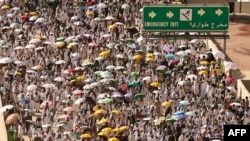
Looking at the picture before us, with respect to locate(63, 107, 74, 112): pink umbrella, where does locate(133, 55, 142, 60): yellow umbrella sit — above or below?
above

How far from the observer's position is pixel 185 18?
3403 cm

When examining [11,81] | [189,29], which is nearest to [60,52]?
[11,81]

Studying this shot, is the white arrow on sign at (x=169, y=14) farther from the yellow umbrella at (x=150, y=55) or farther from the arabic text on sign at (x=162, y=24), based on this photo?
the yellow umbrella at (x=150, y=55)

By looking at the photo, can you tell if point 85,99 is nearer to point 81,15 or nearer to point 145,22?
point 145,22

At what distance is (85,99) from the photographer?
31.5 m

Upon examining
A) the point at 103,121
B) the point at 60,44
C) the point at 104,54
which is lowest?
the point at 103,121

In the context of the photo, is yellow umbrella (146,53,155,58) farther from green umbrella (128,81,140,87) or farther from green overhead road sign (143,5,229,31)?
green umbrella (128,81,140,87)

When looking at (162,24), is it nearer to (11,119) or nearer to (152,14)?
(152,14)

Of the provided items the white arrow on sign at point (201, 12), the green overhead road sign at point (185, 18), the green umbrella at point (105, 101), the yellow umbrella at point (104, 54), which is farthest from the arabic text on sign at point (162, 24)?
the green umbrella at point (105, 101)

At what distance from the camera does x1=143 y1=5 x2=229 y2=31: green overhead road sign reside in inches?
1325

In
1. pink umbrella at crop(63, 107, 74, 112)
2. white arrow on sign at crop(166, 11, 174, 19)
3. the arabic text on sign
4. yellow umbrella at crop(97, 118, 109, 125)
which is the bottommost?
yellow umbrella at crop(97, 118, 109, 125)

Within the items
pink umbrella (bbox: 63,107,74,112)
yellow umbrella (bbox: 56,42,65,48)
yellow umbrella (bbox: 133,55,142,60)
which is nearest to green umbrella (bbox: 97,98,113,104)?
pink umbrella (bbox: 63,107,74,112)

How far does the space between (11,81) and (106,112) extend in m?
5.70

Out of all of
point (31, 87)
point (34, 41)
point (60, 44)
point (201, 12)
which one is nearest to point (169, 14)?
point (201, 12)
